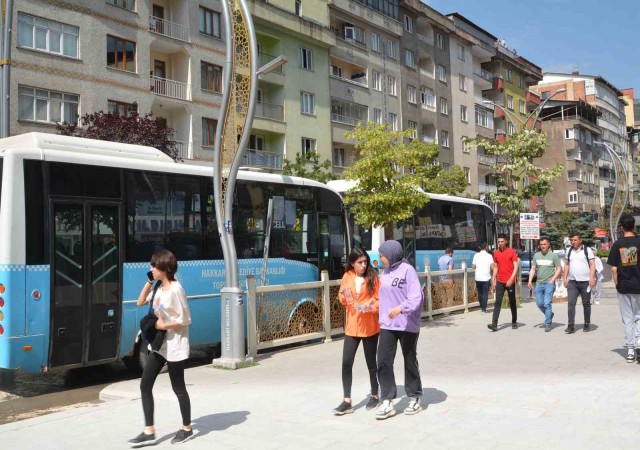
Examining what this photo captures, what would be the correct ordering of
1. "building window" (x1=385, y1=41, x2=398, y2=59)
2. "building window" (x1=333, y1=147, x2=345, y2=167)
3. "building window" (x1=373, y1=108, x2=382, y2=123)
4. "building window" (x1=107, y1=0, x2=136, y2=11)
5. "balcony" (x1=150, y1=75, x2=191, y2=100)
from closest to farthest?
"building window" (x1=107, y1=0, x2=136, y2=11) → "balcony" (x1=150, y1=75, x2=191, y2=100) → "building window" (x1=333, y1=147, x2=345, y2=167) → "building window" (x1=373, y1=108, x2=382, y2=123) → "building window" (x1=385, y1=41, x2=398, y2=59)

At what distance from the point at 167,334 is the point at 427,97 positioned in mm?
49283

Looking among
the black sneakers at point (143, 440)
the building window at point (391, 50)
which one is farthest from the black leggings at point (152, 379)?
the building window at point (391, 50)

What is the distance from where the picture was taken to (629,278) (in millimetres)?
9859

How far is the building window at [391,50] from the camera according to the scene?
49.0 m

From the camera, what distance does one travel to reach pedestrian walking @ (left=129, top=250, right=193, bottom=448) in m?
6.21

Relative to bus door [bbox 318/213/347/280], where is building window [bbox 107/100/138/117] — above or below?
above

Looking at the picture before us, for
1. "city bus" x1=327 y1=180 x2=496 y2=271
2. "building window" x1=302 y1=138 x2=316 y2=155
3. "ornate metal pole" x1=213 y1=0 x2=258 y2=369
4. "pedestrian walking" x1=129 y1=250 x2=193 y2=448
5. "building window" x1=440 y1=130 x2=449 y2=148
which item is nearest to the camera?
"pedestrian walking" x1=129 y1=250 x2=193 y2=448

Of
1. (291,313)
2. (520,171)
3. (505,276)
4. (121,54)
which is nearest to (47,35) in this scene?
(121,54)

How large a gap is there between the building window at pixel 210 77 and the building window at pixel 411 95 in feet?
65.1

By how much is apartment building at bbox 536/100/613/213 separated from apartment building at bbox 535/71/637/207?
558cm

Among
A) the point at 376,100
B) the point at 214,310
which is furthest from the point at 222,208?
the point at 376,100

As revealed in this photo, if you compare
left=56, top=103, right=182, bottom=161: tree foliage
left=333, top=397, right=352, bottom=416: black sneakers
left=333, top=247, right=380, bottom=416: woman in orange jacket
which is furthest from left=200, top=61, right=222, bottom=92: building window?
left=333, top=397, right=352, bottom=416: black sneakers

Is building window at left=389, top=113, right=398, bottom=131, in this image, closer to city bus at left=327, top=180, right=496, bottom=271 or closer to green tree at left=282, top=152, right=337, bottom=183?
green tree at left=282, top=152, right=337, bottom=183

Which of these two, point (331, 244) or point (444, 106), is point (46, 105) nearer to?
point (331, 244)
